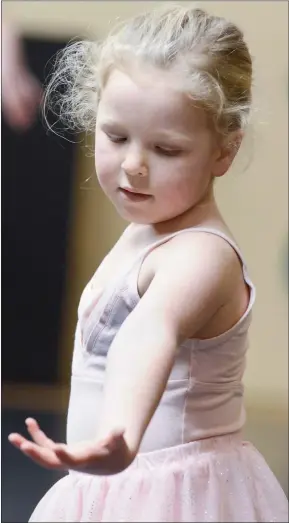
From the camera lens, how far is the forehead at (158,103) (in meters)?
0.57

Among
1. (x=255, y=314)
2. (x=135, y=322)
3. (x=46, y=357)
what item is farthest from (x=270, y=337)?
(x=135, y=322)

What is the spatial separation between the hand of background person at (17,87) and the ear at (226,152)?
22 cm

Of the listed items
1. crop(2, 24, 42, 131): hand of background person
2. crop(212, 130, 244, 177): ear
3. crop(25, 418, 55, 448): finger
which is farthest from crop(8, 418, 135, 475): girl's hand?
crop(2, 24, 42, 131): hand of background person

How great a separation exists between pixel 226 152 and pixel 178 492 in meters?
0.23

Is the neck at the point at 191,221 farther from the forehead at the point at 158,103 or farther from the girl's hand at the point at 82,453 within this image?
the girl's hand at the point at 82,453

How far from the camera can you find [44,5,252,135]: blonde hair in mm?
573

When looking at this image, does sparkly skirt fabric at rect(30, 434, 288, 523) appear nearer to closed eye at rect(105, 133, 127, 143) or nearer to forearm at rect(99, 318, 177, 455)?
forearm at rect(99, 318, 177, 455)

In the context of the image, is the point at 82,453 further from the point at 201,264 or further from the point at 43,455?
the point at 201,264

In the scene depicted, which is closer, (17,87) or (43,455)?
(43,455)

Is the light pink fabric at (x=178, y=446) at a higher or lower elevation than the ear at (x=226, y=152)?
lower

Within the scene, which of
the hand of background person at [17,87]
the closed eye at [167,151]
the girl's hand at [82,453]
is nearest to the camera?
the girl's hand at [82,453]

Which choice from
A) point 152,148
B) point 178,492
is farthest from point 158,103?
point 178,492

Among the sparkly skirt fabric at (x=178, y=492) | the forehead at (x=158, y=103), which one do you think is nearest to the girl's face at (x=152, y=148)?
the forehead at (x=158, y=103)

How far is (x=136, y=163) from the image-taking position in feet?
1.90
